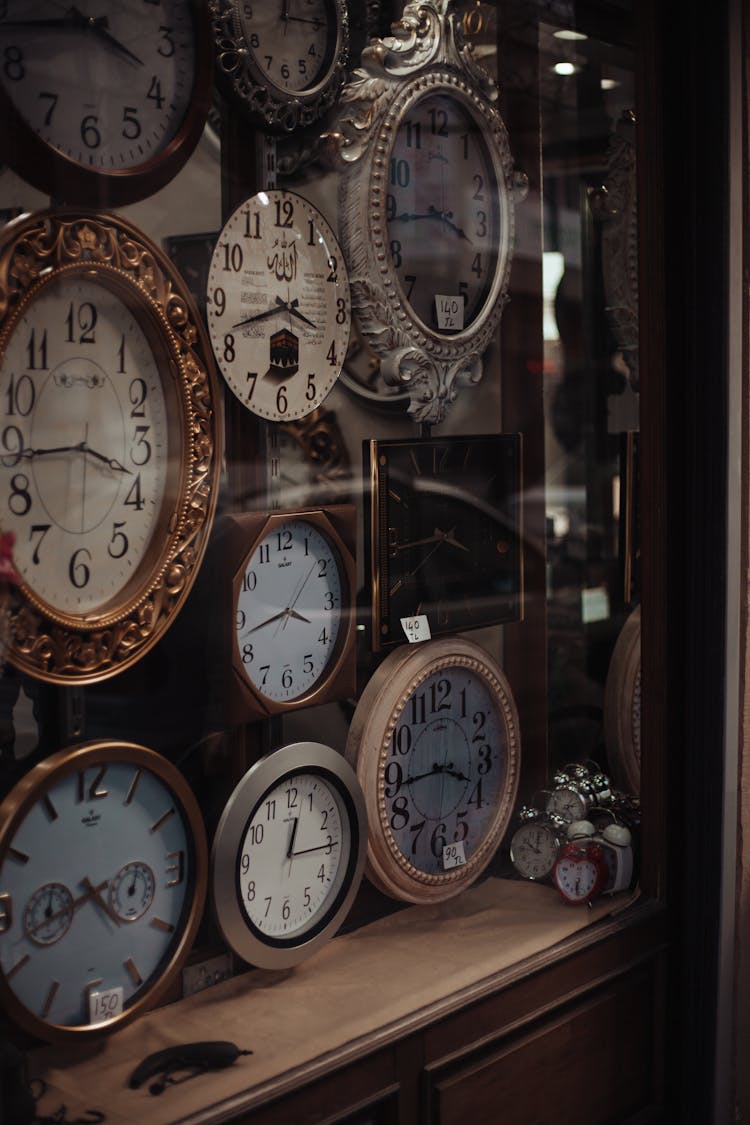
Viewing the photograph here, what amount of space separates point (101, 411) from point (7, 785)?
1.56ft

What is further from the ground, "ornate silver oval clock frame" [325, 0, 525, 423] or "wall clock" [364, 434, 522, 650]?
"ornate silver oval clock frame" [325, 0, 525, 423]

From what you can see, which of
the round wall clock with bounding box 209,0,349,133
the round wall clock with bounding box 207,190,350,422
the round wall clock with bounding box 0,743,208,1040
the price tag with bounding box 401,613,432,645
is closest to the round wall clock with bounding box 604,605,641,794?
the price tag with bounding box 401,613,432,645

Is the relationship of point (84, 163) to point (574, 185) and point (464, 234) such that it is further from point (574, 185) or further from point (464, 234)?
point (574, 185)

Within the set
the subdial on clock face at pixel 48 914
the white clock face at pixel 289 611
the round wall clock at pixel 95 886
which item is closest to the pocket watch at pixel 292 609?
the white clock face at pixel 289 611

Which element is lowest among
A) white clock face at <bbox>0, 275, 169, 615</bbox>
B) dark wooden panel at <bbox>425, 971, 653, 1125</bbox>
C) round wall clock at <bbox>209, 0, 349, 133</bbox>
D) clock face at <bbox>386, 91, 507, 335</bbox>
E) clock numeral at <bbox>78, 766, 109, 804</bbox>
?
dark wooden panel at <bbox>425, 971, 653, 1125</bbox>

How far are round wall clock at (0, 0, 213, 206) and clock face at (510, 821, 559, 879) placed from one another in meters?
1.35

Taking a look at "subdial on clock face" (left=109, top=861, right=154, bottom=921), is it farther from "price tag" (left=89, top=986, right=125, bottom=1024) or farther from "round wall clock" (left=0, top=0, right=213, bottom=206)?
"round wall clock" (left=0, top=0, right=213, bottom=206)

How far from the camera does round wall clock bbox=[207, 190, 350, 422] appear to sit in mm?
1827

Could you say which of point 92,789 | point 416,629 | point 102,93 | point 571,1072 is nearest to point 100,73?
point 102,93

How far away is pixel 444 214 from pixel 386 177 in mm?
174

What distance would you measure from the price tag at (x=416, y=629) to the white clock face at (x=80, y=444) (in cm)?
59

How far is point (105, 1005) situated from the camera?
167cm

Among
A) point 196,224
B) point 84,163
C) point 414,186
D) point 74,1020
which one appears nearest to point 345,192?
point 414,186

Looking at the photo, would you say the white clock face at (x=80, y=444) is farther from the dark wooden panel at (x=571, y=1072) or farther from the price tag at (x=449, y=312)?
the dark wooden panel at (x=571, y=1072)
